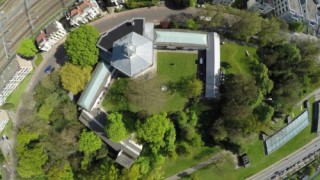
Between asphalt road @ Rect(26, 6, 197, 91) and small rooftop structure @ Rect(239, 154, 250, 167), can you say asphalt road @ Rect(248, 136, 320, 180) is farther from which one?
asphalt road @ Rect(26, 6, 197, 91)

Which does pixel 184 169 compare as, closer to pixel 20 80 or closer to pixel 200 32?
pixel 200 32

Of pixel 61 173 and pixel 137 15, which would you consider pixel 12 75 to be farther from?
pixel 137 15

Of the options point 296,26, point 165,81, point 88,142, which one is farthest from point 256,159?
point 88,142

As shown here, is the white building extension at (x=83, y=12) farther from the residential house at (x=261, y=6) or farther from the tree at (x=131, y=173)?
the residential house at (x=261, y=6)

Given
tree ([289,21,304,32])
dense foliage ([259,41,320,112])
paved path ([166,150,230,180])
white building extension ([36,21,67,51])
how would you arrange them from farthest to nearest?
tree ([289,21,304,32]), paved path ([166,150,230,180]), white building extension ([36,21,67,51]), dense foliage ([259,41,320,112])

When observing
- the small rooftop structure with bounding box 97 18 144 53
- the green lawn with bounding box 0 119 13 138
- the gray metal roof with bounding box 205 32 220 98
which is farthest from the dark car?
the gray metal roof with bounding box 205 32 220 98

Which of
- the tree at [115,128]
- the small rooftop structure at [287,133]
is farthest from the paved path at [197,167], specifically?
the tree at [115,128]

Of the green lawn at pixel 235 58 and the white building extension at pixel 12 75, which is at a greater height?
the white building extension at pixel 12 75
